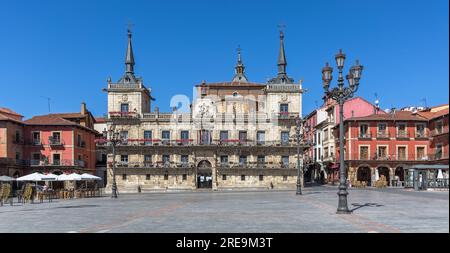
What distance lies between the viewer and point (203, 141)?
194 feet

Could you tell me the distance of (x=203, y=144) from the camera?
192 ft

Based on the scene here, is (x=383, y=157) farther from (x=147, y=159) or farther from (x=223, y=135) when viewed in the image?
(x=147, y=159)

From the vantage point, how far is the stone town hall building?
58281 millimetres

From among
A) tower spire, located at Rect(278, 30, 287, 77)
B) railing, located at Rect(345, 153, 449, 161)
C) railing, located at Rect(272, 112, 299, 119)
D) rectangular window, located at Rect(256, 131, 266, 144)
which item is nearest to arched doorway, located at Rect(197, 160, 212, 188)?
rectangular window, located at Rect(256, 131, 266, 144)

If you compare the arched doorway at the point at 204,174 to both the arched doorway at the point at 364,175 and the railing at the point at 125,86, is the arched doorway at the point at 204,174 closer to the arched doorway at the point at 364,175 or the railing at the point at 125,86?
the railing at the point at 125,86

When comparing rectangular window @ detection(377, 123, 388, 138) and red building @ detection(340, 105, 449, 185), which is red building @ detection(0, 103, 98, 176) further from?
rectangular window @ detection(377, 123, 388, 138)

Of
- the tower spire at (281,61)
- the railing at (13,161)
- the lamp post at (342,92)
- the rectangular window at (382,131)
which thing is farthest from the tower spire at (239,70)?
the lamp post at (342,92)

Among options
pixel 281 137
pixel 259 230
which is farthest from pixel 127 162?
pixel 259 230

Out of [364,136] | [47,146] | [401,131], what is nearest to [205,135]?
[47,146]

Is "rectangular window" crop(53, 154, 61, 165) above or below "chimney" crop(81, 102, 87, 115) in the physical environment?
below

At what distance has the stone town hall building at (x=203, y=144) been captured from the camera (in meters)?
58.3

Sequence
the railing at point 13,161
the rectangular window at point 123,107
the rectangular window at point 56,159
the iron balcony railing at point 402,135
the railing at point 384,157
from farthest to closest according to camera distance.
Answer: the railing at point 384,157 < the iron balcony railing at point 402,135 < the rectangular window at point 56,159 < the rectangular window at point 123,107 < the railing at point 13,161

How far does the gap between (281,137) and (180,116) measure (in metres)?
12.5
